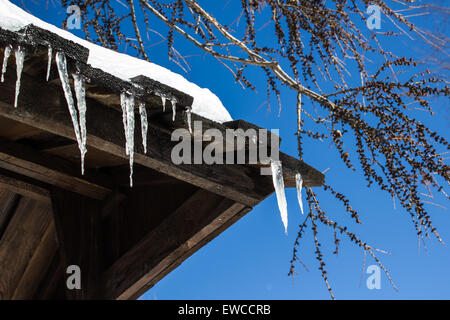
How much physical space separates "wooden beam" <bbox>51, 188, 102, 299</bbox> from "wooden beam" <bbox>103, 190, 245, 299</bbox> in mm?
112

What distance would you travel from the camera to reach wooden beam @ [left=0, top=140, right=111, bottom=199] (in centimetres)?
318

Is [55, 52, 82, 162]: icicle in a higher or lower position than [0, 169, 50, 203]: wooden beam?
lower

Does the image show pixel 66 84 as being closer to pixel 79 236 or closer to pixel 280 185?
pixel 280 185

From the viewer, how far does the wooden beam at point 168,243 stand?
3.20 metres

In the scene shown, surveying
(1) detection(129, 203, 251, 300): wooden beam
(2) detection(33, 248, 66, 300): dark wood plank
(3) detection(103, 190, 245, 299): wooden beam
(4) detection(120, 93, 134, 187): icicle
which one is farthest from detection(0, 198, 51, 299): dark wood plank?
(4) detection(120, 93, 134, 187): icicle

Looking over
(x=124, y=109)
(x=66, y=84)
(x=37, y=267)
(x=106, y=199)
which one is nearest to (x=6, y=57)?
(x=66, y=84)

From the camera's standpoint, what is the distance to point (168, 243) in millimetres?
3285

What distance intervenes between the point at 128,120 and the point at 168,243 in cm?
100

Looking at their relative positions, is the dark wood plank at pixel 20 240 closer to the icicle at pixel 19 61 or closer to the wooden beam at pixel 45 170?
→ the wooden beam at pixel 45 170

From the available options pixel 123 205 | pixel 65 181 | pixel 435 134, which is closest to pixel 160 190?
pixel 123 205

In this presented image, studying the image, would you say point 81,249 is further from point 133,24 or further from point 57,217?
point 133,24

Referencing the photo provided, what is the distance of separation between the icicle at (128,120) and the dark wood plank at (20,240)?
1387 mm

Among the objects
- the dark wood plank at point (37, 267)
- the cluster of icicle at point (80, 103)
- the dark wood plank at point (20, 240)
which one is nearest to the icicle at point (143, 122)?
the cluster of icicle at point (80, 103)

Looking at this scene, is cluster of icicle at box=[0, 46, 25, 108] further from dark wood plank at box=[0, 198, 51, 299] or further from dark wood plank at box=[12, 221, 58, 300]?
dark wood plank at box=[12, 221, 58, 300]
